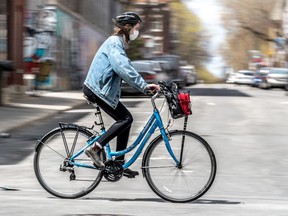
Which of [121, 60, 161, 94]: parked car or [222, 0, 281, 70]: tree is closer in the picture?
[121, 60, 161, 94]: parked car

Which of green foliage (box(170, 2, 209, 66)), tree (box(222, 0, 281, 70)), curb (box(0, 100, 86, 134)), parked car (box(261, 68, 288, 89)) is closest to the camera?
curb (box(0, 100, 86, 134))

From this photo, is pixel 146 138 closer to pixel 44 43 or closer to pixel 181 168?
pixel 181 168

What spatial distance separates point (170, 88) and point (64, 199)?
4.66 feet

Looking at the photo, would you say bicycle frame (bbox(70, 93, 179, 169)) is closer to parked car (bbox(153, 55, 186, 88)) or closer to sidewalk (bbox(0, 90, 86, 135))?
sidewalk (bbox(0, 90, 86, 135))

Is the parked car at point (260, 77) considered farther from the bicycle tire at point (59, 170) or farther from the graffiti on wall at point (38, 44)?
the bicycle tire at point (59, 170)

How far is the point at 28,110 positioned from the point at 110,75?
13853 millimetres

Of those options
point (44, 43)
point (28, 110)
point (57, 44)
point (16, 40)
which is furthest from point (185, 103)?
point (57, 44)

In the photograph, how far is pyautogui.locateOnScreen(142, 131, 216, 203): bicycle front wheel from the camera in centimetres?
754

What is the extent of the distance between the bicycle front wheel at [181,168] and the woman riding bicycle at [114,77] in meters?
0.38

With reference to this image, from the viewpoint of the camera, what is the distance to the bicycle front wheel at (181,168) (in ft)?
24.7

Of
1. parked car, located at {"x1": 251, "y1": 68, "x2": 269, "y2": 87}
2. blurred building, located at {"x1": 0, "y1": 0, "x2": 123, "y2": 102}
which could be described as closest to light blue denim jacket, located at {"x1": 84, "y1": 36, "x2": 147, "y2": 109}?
blurred building, located at {"x1": 0, "y1": 0, "x2": 123, "y2": 102}

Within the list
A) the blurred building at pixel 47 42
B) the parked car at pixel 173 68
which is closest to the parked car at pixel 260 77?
the parked car at pixel 173 68

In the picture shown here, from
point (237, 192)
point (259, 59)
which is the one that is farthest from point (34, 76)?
point (259, 59)

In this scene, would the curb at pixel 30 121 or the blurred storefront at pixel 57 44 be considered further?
the blurred storefront at pixel 57 44
